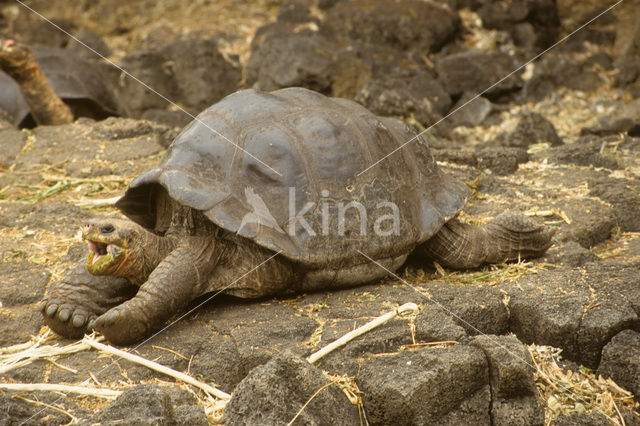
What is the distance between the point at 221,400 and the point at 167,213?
3.68ft

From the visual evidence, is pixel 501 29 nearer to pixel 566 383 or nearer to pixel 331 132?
pixel 331 132

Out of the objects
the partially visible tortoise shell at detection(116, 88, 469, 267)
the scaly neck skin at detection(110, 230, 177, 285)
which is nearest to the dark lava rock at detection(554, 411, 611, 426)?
the partially visible tortoise shell at detection(116, 88, 469, 267)

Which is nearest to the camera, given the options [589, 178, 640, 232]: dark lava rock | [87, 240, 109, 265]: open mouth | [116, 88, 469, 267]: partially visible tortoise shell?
[87, 240, 109, 265]: open mouth

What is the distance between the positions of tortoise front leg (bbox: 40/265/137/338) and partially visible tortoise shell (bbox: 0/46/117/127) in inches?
200

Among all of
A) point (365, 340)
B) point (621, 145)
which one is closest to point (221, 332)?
point (365, 340)

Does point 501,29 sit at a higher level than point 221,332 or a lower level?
higher

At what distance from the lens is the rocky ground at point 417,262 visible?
2535 mm

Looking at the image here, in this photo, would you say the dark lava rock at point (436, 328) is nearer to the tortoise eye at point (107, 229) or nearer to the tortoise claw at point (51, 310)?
the tortoise eye at point (107, 229)

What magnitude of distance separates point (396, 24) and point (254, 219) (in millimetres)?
6208

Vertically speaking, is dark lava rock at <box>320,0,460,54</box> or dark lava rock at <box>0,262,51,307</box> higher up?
dark lava rock at <box>320,0,460,54</box>

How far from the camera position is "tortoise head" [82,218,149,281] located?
291 cm

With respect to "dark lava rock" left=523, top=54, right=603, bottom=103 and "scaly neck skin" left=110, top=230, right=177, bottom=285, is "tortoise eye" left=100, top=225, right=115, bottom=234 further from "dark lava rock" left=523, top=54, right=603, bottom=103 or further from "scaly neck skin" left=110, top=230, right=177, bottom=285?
"dark lava rock" left=523, top=54, right=603, bottom=103

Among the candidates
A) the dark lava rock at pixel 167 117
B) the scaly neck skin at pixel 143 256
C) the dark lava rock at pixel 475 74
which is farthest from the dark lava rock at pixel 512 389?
the dark lava rock at pixel 167 117

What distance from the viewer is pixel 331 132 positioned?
331 centimetres
